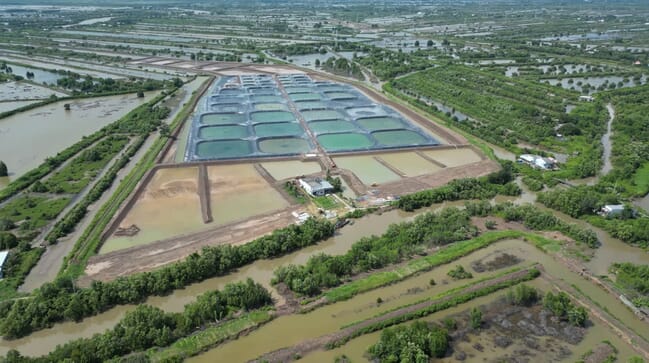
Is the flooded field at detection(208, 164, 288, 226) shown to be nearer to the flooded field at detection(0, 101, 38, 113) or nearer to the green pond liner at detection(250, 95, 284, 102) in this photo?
the green pond liner at detection(250, 95, 284, 102)

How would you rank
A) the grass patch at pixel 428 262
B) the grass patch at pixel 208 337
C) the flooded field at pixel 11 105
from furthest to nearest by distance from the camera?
the flooded field at pixel 11 105 < the grass patch at pixel 428 262 < the grass patch at pixel 208 337

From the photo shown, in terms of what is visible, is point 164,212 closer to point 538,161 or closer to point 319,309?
point 319,309

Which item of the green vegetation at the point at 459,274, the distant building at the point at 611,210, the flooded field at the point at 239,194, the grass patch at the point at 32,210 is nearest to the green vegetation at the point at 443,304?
the green vegetation at the point at 459,274

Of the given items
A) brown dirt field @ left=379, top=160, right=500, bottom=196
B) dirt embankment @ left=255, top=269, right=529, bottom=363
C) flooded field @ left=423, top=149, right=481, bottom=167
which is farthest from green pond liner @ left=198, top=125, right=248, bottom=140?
dirt embankment @ left=255, top=269, right=529, bottom=363

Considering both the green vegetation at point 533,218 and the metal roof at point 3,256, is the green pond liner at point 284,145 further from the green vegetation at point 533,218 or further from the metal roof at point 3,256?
the metal roof at point 3,256

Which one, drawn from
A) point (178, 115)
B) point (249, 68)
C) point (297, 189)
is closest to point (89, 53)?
point (249, 68)
